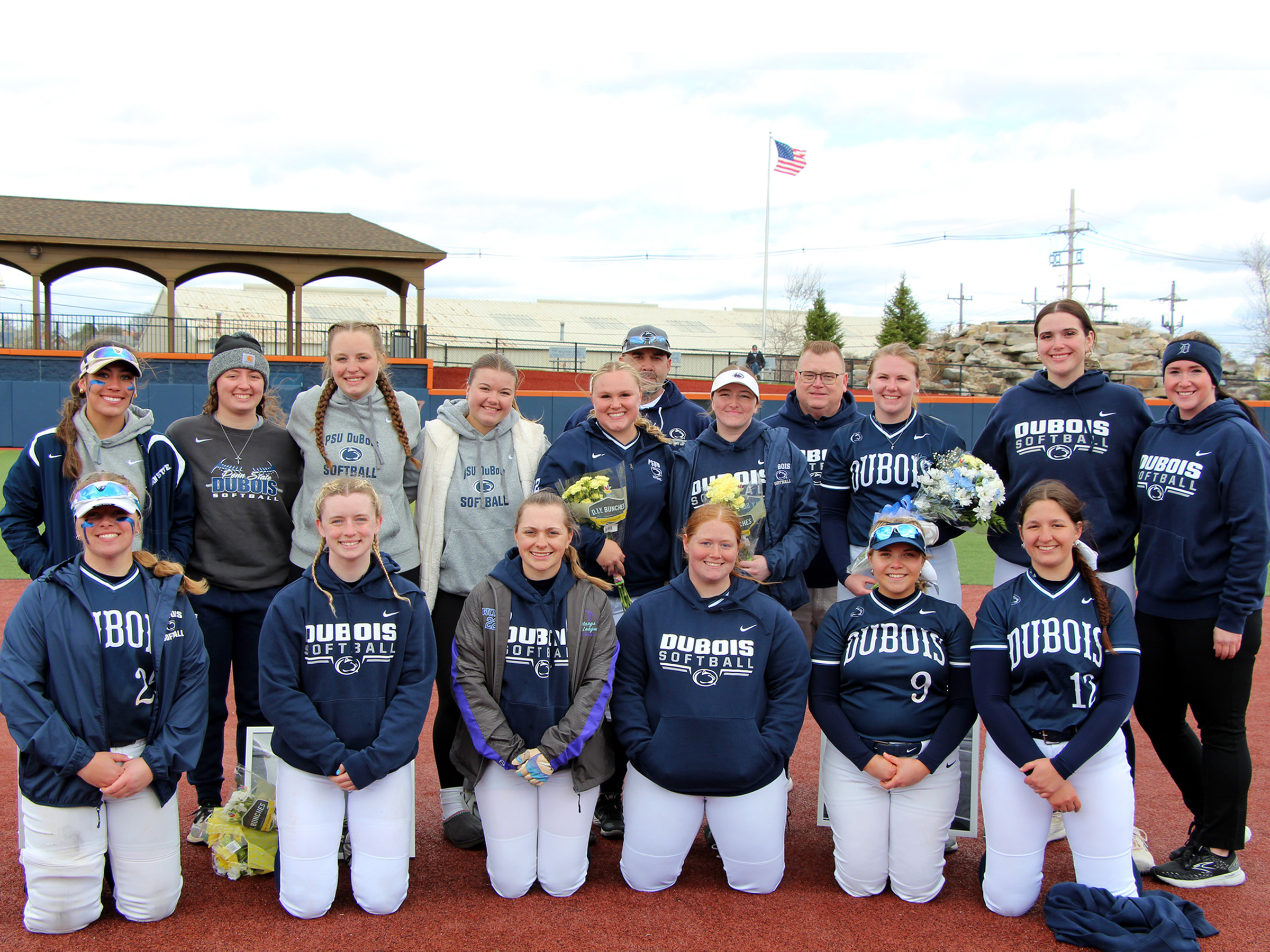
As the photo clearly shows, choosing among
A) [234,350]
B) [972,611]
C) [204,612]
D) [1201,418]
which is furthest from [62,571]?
[972,611]

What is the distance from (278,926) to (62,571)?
5.08 feet

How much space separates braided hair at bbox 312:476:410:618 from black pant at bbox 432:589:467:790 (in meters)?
0.54

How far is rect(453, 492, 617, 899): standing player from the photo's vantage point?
140 inches

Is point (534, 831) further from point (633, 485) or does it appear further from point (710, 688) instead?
point (633, 485)

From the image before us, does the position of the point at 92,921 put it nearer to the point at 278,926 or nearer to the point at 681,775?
the point at 278,926

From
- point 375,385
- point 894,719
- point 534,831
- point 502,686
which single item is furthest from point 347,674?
point 894,719

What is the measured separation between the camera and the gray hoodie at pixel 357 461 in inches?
162

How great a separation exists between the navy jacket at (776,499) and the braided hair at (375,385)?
4.20ft

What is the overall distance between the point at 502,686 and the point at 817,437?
2276 millimetres


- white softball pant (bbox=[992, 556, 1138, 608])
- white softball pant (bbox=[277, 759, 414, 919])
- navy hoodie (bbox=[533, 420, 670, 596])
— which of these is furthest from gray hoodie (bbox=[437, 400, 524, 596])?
white softball pant (bbox=[992, 556, 1138, 608])

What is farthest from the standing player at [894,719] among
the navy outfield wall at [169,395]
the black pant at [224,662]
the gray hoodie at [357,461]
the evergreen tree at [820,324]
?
the evergreen tree at [820,324]

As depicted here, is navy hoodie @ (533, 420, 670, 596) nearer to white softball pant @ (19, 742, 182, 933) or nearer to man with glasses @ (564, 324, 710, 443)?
man with glasses @ (564, 324, 710, 443)

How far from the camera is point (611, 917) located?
3.35 m

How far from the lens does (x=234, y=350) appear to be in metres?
4.12
